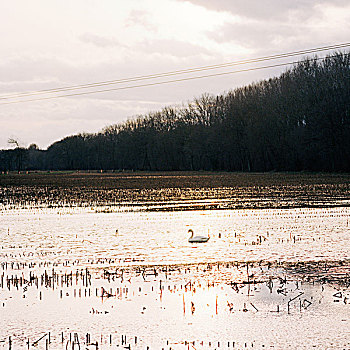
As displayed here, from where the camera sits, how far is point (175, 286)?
8.95 m

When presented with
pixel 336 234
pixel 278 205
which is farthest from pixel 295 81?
pixel 336 234

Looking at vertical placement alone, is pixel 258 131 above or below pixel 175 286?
above

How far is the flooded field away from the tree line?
50.5 meters

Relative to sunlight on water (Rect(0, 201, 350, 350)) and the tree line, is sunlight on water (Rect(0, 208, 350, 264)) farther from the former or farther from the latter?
the tree line

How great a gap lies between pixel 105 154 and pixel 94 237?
13089cm

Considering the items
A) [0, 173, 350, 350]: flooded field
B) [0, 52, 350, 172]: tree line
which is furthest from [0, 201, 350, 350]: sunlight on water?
[0, 52, 350, 172]: tree line

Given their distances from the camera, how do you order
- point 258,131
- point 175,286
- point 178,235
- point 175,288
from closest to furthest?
point 175,288
point 175,286
point 178,235
point 258,131

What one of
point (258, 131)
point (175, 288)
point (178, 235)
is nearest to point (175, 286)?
point (175, 288)

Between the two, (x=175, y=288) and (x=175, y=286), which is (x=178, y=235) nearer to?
(x=175, y=286)

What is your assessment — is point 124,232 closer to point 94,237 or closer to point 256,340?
point 94,237

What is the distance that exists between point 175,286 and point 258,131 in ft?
248

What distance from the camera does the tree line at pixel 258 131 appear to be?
66375mm

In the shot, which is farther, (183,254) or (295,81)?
(295,81)

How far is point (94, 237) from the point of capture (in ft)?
49.4
